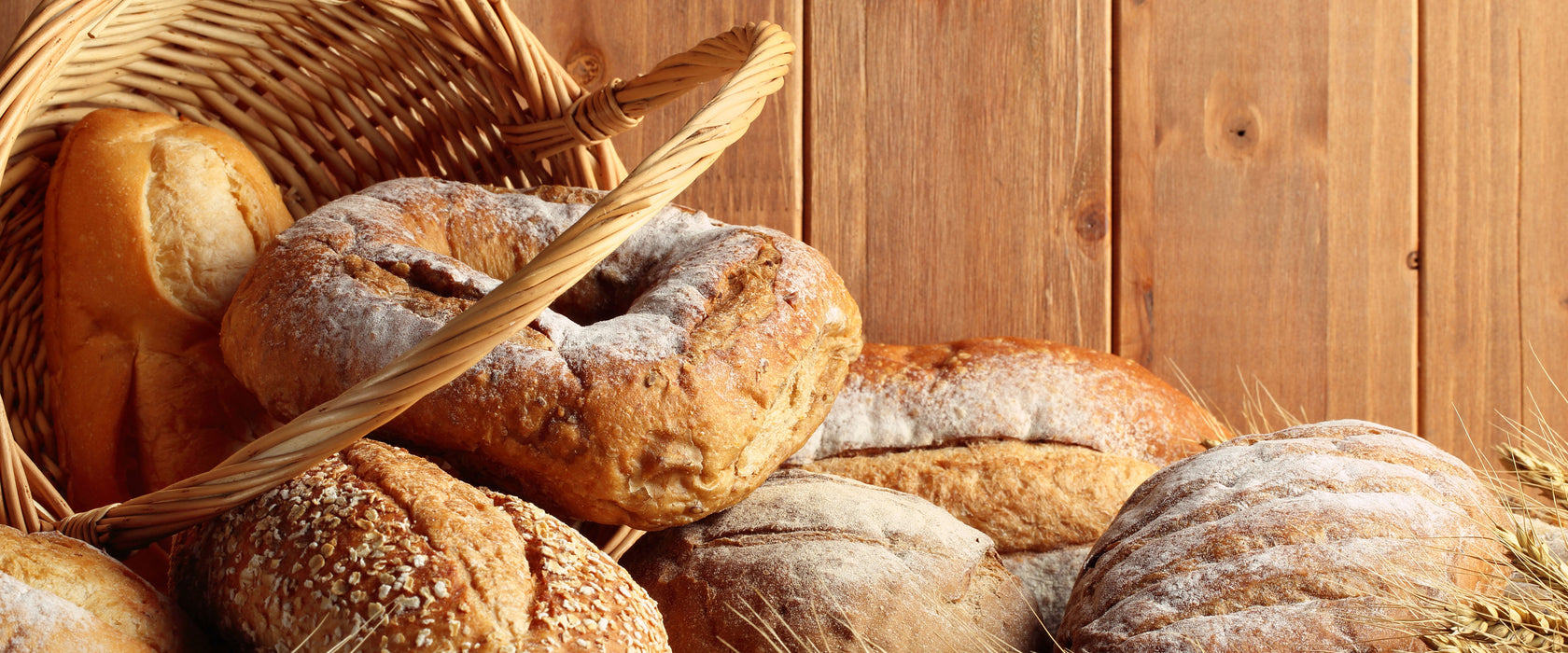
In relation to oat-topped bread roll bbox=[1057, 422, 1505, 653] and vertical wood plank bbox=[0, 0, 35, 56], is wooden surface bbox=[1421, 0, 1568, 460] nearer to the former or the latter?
oat-topped bread roll bbox=[1057, 422, 1505, 653]

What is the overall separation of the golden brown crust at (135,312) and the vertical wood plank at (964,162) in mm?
936

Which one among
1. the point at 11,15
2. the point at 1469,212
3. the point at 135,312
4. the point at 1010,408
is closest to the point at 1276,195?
the point at 1469,212

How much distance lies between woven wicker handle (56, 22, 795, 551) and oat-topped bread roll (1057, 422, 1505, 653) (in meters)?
0.51

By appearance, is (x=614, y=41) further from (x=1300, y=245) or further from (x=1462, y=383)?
(x=1462, y=383)

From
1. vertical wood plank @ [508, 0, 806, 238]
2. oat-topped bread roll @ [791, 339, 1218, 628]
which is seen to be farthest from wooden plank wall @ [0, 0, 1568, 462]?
oat-topped bread roll @ [791, 339, 1218, 628]

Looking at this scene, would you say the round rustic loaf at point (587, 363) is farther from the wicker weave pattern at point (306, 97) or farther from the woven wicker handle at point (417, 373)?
the wicker weave pattern at point (306, 97)

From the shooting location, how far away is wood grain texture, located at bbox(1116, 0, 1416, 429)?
5.71 ft

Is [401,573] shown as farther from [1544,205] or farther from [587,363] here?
[1544,205]

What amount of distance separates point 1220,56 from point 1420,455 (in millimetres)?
1012

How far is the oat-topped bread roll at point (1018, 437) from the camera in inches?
48.4

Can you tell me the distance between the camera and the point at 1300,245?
1.76 m

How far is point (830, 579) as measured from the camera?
0.98 m

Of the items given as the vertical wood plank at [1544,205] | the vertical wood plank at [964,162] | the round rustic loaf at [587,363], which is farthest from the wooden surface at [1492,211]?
the round rustic loaf at [587,363]

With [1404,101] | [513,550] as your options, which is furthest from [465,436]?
[1404,101]
